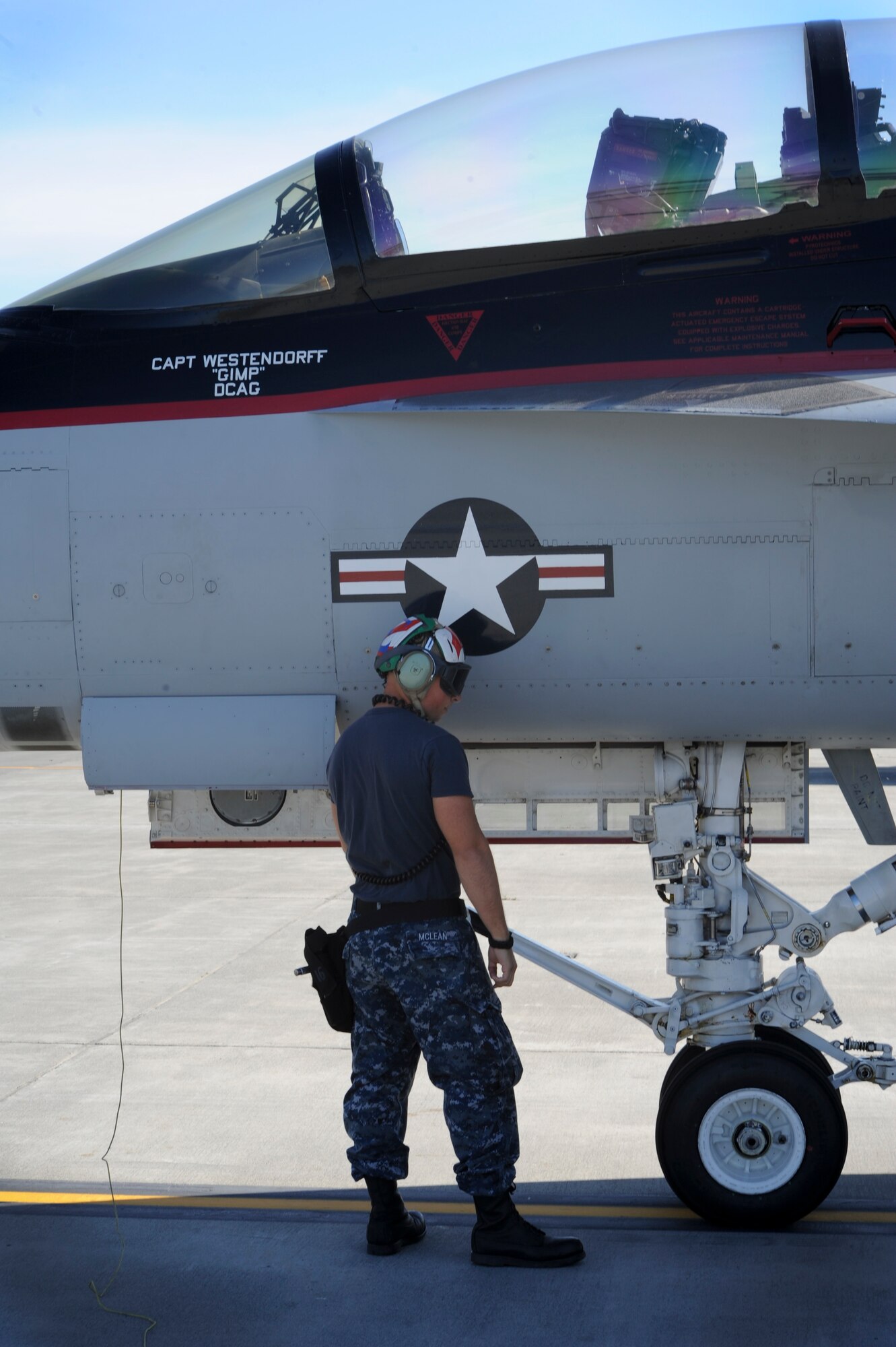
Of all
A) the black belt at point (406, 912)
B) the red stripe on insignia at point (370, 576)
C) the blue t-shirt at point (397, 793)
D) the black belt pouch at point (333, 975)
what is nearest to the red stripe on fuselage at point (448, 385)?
the red stripe on insignia at point (370, 576)

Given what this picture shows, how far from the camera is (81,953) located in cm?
902

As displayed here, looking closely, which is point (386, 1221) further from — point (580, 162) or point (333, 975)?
point (580, 162)

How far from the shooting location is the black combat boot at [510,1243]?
13.6 ft

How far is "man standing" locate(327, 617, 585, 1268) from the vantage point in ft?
13.3

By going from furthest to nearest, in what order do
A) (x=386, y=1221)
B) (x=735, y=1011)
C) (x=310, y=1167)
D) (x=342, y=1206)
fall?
1. (x=310, y=1167)
2. (x=342, y=1206)
3. (x=735, y=1011)
4. (x=386, y=1221)

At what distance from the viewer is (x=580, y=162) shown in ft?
14.5

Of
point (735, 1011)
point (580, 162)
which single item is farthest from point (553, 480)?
point (735, 1011)

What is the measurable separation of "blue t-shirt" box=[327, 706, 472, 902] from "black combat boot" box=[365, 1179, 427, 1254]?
962 mm

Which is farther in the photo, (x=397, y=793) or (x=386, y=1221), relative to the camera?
(x=386, y=1221)

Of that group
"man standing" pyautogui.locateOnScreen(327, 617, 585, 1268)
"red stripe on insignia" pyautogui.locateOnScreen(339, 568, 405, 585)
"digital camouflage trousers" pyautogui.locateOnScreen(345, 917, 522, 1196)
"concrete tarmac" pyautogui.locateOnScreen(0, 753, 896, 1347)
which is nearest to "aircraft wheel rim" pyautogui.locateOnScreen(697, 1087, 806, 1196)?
"concrete tarmac" pyautogui.locateOnScreen(0, 753, 896, 1347)

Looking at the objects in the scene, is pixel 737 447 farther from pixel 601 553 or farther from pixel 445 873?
pixel 445 873

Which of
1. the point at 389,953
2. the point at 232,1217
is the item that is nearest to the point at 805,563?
the point at 389,953

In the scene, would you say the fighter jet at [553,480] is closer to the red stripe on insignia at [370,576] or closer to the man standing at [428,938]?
the red stripe on insignia at [370,576]

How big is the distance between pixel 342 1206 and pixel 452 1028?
1233 mm
